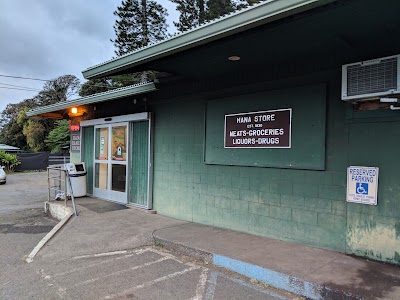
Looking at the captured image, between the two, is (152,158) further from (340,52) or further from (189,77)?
(340,52)

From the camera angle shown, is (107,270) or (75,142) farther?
(75,142)

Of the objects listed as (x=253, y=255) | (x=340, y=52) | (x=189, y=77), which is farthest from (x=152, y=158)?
(x=340, y=52)

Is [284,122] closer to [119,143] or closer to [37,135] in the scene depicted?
[119,143]

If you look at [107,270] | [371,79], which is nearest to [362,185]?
[371,79]

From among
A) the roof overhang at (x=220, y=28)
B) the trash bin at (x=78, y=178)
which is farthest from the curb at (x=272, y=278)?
the trash bin at (x=78, y=178)

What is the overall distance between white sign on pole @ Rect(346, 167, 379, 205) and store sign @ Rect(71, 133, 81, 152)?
330 inches

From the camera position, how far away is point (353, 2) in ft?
10.0

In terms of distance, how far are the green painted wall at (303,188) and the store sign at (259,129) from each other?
1.31 feet

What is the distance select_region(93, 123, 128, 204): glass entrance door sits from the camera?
857cm

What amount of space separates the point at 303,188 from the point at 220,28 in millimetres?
2685

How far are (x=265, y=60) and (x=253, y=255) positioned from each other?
295 centimetres

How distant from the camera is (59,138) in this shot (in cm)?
3625

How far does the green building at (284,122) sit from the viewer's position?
12.8 ft

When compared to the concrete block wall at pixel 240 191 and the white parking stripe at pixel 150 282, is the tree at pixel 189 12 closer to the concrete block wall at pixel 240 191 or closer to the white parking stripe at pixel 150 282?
the concrete block wall at pixel 240 191
